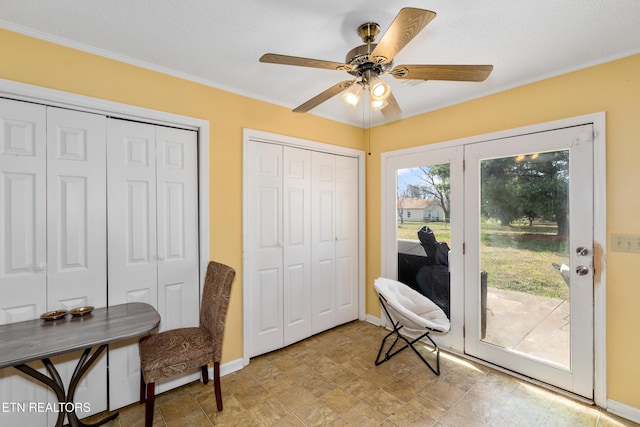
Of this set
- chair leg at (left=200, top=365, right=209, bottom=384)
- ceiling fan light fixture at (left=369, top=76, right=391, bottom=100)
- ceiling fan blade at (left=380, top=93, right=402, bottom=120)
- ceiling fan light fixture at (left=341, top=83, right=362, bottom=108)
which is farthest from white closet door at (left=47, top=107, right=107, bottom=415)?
ceiling fan blade at (left=380, top=93, right=402, bottom=120)

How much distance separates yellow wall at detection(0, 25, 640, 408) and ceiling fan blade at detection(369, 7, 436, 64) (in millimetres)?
1327

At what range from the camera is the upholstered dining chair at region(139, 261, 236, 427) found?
178 cm

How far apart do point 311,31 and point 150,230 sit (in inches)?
71.6

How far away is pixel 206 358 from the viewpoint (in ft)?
6.39

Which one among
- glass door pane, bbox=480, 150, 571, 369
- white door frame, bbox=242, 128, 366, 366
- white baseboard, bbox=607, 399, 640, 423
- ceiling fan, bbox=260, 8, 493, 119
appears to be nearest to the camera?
ceiling fan, bbox=260, 8, 493, 119

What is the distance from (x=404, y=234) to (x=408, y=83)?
161cm

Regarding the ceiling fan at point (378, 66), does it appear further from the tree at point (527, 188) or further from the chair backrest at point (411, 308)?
the chair backrest at point (411, 308)

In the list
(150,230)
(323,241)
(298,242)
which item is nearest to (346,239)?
(323,241)

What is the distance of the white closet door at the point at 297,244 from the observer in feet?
9.64

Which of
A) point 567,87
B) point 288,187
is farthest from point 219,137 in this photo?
point 567,87

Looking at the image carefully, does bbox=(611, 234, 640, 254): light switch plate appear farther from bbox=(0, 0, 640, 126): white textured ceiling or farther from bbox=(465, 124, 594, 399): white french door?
bbox=(0, 0, 640, 126): white textured ceiling

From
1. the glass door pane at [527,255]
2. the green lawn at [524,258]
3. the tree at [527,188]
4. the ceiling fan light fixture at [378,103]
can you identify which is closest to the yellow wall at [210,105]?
the ceiling fan light fixture at [378,103]

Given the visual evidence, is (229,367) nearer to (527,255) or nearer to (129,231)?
(129,231)

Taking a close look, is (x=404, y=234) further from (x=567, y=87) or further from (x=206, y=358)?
(x=206, y=358)
